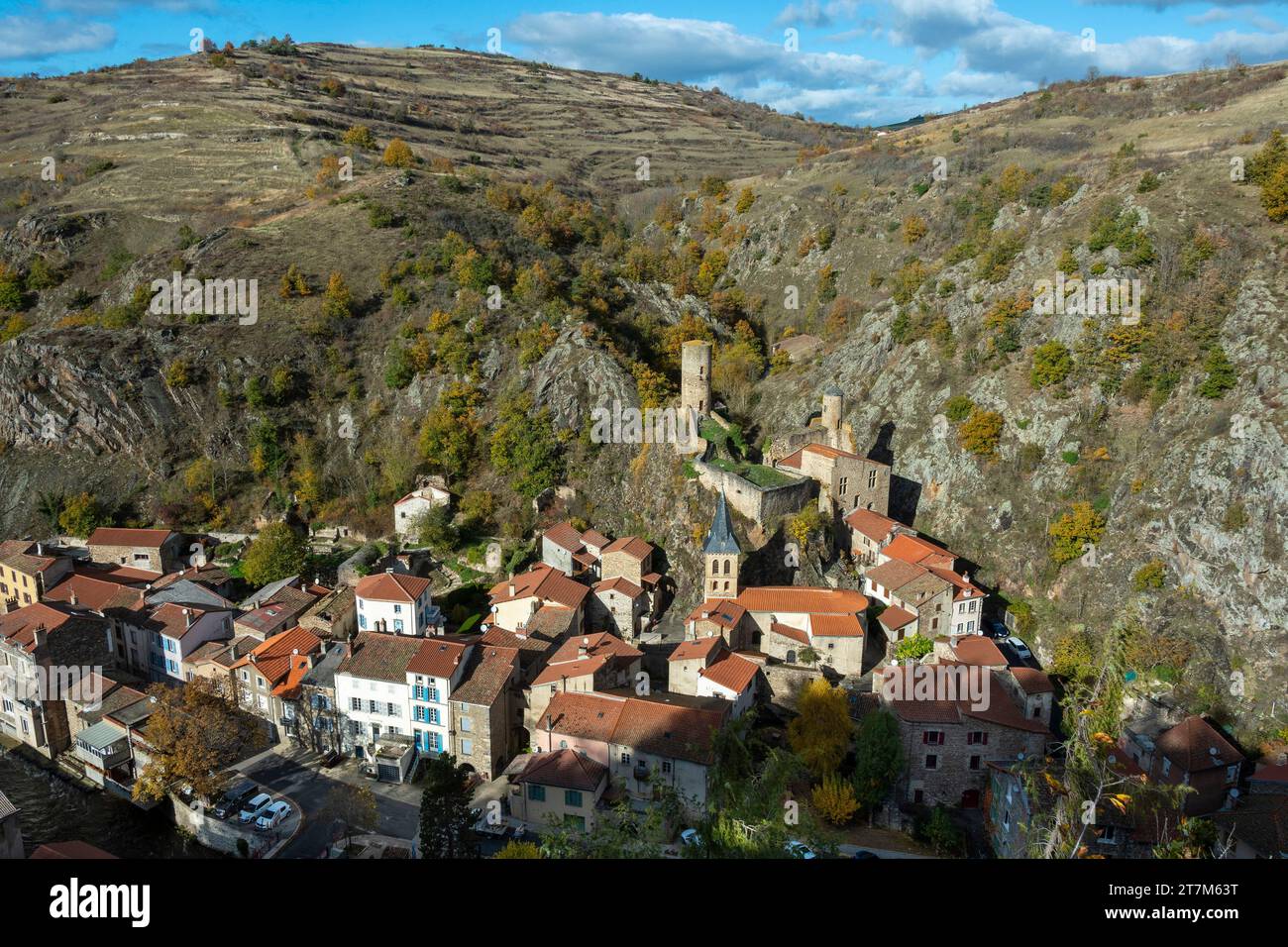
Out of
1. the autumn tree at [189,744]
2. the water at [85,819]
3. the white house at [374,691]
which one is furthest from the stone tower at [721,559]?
the water at [85,819]

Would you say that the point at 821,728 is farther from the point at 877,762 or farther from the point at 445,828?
the point at 445,828

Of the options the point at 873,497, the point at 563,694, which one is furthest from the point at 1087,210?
the point at 563,694

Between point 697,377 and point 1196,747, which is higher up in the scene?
point 697,377

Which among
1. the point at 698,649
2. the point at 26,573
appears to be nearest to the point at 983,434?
the point at 698,649
